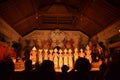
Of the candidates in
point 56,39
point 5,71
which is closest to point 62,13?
point 56,39

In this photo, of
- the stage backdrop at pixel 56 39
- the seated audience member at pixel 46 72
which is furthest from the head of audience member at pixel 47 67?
the stage backdrop at pixel 56 39

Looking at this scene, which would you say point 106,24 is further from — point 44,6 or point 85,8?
point 44,6

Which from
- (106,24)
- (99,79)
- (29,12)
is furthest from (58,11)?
(99,79)

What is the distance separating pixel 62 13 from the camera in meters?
9.41

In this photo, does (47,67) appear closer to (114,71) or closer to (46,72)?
(46,72)

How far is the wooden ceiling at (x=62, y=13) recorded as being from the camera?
7.28 meters

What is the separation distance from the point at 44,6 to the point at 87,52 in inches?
143

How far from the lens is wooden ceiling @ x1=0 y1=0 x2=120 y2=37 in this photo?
7283 millimetres

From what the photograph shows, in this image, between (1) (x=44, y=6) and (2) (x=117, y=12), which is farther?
(1) (x=44, y=6)

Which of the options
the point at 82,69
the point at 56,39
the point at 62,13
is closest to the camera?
the point at 82,69

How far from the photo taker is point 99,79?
3139mm

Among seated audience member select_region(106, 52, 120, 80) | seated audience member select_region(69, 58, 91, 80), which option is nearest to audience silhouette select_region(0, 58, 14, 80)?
seated audience member select_region(69, 58, 91, 80)

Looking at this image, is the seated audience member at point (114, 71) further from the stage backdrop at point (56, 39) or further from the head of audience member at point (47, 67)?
the stage backdrop at point (56, 39)

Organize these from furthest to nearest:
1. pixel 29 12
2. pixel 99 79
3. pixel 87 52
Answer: pixel 87 52 < pixel 29 12 < pixel 99 79
